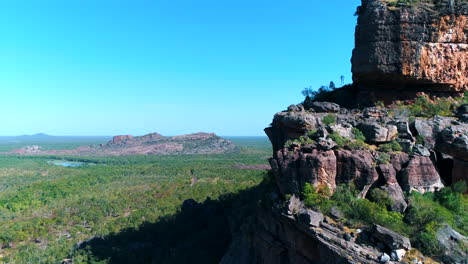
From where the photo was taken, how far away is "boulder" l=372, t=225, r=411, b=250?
34.2 feet

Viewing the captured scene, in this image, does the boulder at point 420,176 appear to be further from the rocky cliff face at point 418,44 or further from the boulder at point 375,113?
the rocky cliff face at point 418,44

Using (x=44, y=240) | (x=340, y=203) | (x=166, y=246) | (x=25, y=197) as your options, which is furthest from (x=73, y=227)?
(x=340, y=203)

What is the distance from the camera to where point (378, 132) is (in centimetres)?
1508

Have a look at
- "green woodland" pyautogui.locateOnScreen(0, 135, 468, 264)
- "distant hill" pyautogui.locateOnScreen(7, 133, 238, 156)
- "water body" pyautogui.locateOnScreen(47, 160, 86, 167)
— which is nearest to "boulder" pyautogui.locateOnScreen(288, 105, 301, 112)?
"green woodland" pyautogui.locateOnScreen(0, 135, 468, 264)

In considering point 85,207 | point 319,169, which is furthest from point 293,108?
point 85,207

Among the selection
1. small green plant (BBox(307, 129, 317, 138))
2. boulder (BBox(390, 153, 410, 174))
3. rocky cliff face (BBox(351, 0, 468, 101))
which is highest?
rocky cliff face (BBox(351, 0, 468, 101))

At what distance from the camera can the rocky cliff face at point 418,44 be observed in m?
18.9

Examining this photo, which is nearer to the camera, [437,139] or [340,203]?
[340,203]

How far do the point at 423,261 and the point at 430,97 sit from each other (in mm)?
13392

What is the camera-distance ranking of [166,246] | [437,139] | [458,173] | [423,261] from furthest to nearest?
1. [166,246]
2. [437,139]
3. [458,173]
4. [423,261]

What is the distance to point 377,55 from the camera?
63.3 feet

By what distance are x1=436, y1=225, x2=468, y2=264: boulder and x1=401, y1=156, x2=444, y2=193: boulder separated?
2.35m

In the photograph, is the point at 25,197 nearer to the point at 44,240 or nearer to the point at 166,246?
the point at 44,240

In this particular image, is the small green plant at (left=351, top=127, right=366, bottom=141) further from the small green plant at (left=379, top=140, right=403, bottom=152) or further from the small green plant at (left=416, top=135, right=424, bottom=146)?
the small green plant at (left=416, top=135, right=424, bottom=146)
